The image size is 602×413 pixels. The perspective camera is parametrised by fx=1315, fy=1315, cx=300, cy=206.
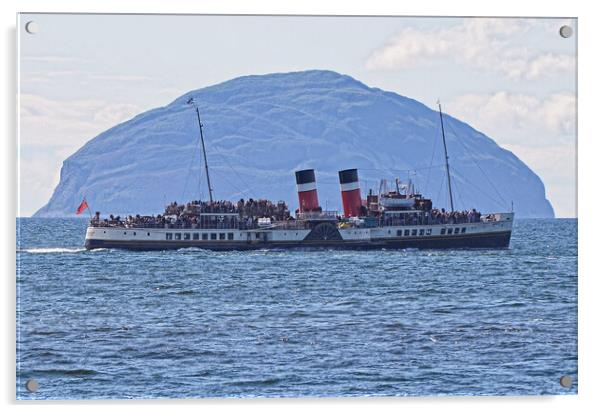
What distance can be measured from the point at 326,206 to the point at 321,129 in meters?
8.67

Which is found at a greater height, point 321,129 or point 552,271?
point 321,129

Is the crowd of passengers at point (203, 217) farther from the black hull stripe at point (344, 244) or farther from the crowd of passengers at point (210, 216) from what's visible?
the black hull stripe at point (344, 244)

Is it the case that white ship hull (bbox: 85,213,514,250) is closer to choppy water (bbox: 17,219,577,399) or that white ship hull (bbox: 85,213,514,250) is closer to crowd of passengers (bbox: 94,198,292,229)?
crowd of passengers (bbox: 94,198,292,229)

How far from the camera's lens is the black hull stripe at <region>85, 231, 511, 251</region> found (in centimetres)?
4359

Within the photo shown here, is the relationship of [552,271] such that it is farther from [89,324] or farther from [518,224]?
[518,224]

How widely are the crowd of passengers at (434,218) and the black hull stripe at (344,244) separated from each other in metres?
0.63

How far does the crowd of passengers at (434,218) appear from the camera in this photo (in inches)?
1807

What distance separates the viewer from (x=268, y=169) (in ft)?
142

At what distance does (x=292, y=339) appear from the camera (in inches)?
782

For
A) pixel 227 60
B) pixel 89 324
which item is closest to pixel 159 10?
pixel 227 60

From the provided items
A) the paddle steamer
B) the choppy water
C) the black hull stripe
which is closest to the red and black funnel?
the paddle steamer

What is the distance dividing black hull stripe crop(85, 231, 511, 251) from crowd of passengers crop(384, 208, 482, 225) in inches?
24.9

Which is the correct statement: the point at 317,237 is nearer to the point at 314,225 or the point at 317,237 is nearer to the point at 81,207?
the point at 314,225
